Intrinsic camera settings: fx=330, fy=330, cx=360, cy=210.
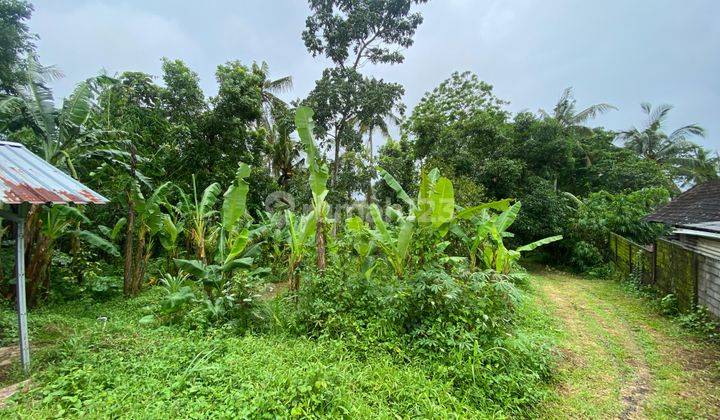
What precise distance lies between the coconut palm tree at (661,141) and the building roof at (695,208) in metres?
14.7

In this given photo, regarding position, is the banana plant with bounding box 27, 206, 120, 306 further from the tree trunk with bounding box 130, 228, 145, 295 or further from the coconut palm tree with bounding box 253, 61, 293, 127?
the coconut palm tree with bounding box 253, 61, 293, 127

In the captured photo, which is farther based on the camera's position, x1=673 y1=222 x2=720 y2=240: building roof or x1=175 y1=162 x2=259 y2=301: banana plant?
x1=673 y1=222 x2=720 y2=240: building roof

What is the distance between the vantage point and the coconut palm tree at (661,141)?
64.9 ft

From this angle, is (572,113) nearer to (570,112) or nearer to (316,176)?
(570,112)

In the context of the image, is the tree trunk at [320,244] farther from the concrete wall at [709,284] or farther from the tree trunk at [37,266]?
the concrete wall at [709,284]

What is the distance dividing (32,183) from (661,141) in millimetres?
28386

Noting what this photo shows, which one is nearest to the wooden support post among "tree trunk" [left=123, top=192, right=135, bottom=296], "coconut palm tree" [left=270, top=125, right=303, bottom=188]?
"tree trunk" [left=123, top=192, right=135, bottom=296]

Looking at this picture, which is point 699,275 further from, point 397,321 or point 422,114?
point 422,114

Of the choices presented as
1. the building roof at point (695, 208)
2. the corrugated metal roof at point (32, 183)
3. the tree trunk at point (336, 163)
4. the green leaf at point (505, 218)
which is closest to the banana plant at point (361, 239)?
the green leaf at point (505, 218)

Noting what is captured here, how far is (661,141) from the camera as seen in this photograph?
20.7 meters

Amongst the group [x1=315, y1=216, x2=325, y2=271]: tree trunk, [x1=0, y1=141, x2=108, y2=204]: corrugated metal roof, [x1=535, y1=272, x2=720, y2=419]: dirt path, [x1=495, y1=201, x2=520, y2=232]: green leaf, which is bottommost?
[x1=535, y1=272, x2=720, y2=419]: dirt path

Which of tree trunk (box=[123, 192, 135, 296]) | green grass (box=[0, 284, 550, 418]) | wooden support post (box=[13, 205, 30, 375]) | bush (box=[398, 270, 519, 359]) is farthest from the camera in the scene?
tree trunk (box=[123, 192, 135, 296])

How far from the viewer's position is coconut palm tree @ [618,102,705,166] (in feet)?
Answer: 64.9

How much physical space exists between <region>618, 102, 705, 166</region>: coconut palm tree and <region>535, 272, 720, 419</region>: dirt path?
63.7 ft
